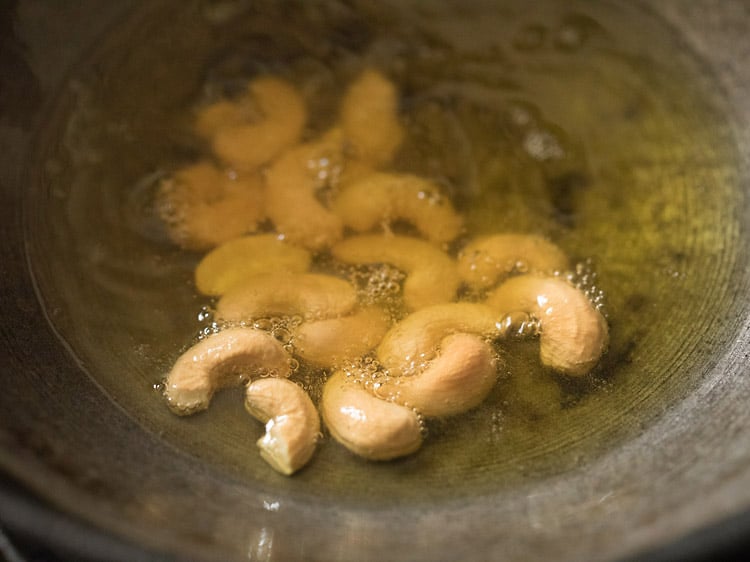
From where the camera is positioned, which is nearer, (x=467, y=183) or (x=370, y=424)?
(x=370, y=424)

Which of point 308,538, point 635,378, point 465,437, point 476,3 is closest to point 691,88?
point 476,3

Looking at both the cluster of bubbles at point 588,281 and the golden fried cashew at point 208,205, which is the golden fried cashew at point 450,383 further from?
the golden fried cashew at point 208,205

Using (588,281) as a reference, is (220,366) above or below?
below

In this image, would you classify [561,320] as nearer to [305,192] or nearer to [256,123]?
[305,192]

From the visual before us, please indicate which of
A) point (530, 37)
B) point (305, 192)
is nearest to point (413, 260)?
point (305, 192)

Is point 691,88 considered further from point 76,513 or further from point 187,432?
A: point 76,513

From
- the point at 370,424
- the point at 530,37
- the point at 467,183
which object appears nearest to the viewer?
the point at 370,424

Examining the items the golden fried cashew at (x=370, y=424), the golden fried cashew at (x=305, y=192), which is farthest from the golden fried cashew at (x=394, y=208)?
the golden fried cashew at (x=370, y=424)
